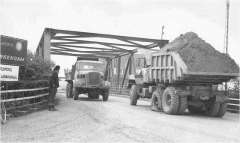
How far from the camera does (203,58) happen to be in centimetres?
1144

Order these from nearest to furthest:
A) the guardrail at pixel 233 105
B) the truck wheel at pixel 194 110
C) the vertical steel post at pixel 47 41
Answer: the truck wheel at pixel 194 110 → the guardrail at pixel 233 105 → the vertical steel post at pixel 47 41

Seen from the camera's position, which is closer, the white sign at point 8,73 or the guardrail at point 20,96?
the white sign at point 8,73

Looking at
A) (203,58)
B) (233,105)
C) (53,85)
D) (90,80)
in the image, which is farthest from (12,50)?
(233,105)

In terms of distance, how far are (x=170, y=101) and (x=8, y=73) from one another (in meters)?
6.42

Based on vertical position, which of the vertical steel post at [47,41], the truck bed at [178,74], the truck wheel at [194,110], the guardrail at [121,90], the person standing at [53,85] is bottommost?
the truck wheel at [194,110]

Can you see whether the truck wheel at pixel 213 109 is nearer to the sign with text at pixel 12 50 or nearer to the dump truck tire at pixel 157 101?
the dump truck tire at pixel 157 101

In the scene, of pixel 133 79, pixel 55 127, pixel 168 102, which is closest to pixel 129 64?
pixel 133 79

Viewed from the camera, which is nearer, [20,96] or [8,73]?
[8,73]

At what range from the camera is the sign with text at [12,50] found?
8.34 metres

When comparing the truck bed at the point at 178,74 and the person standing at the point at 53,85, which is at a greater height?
the truck bed at the point at 178,74

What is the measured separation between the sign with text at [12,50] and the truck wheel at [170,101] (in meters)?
5.69

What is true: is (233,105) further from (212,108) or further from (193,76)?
(193,76)

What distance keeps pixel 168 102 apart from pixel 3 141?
779 centimetres

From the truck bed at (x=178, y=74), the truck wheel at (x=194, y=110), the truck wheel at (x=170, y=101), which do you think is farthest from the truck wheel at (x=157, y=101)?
the truck wheel at (x=194, y=110)
